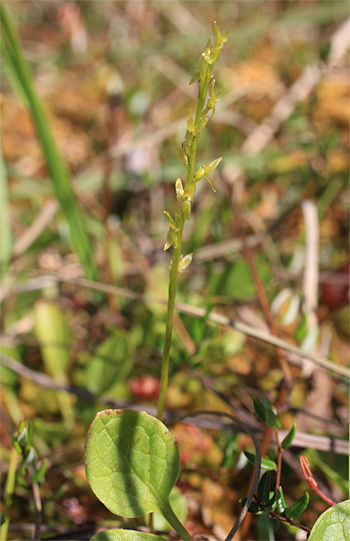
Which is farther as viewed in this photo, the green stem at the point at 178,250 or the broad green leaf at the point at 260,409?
the broad green leaf at the point at 260,409

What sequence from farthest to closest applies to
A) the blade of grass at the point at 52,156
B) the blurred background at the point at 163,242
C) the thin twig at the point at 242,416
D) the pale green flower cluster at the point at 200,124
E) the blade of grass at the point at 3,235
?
the blade of grass at the point at 3,235, the blade of grass at the point at 52,156, the blurred background at the point at 163,242, the thin twig at the point at 242,416, the pale green flower cluster at the point at 200,124

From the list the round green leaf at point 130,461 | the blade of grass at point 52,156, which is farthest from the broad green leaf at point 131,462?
the blade of grass at point 52,156

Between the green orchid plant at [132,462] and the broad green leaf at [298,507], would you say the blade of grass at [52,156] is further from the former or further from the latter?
the broad green leaf at [298,507]

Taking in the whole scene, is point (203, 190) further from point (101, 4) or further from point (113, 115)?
point (101, 4)

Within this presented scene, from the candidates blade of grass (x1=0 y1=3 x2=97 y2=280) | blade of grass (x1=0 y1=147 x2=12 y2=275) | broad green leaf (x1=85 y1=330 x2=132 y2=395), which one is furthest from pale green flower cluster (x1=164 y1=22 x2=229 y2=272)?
blade of grass (x1=0 y1=147 x2=12 y2=275)

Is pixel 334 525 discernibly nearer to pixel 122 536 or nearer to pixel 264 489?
pixel 264 489

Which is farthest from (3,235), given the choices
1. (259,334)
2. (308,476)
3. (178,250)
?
(308,476)
